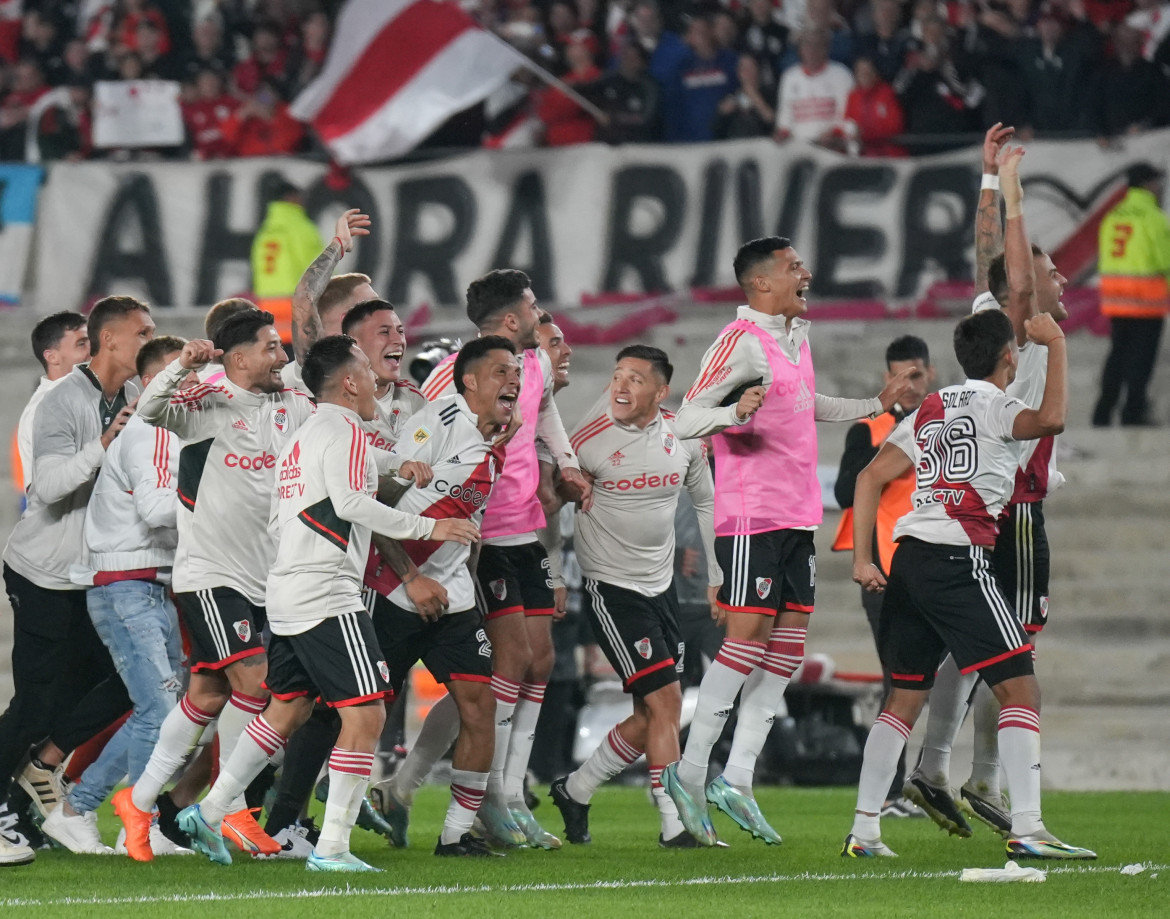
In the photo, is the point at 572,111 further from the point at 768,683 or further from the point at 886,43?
the point at 768,683

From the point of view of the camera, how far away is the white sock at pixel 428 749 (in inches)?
332

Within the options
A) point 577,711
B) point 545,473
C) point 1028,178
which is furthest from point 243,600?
point 1028,178

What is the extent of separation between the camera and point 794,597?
8.29 metres

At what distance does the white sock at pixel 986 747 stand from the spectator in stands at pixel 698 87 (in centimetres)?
1017

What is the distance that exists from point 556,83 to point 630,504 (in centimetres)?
1013

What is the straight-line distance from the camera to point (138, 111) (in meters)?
19.3

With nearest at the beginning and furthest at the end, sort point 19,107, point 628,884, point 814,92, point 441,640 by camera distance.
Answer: point 628,884 < point 441,640 < point 814,92 < point 19,107

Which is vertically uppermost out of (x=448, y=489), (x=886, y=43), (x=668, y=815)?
(x=886, y=43)

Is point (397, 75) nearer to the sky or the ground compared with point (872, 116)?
nearer to the sky

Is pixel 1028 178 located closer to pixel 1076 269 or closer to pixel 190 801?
pixel 1076 269

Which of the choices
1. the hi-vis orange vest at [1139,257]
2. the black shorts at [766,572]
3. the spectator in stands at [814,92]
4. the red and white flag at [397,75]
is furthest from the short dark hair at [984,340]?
the red and white flag at [397,75]

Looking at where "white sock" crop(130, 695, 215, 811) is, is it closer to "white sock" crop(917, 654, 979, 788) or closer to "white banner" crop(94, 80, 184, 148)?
"white sock" crop(917, 654, 979, 788)

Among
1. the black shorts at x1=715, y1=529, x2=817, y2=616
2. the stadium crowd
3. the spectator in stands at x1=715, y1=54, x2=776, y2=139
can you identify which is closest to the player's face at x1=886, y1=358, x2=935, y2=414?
the black shorts at x1=715, y1=529, x2=817, y2=616

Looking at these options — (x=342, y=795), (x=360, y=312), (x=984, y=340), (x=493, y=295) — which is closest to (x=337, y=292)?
(x=360, y=312)
